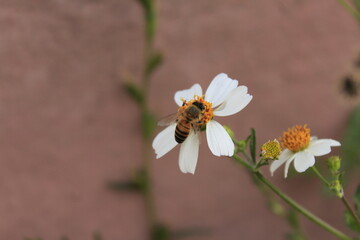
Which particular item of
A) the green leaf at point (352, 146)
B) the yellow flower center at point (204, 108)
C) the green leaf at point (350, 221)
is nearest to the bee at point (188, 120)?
the yellow flower center at point (204, 108)

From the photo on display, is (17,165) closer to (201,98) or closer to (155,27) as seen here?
(155,27)

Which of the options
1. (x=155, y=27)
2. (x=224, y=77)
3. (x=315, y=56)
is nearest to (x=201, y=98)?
(x=224, y=77)

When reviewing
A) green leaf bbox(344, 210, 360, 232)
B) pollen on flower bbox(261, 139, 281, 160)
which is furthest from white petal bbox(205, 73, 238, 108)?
green leaf bbox(344, 210, 360, 232)

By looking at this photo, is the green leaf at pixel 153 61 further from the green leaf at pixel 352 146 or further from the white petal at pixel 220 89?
the green leaf at pixel 352 146

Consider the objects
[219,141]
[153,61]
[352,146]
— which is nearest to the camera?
[219,141]

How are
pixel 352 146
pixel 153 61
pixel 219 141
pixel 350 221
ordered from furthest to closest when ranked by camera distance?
pixel 352 146
pixel 153 61
pixel 350 221
pixel 219 141

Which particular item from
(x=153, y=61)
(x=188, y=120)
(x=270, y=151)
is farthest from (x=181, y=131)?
(x=153, y=61)

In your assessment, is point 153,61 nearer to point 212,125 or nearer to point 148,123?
point 148,123
